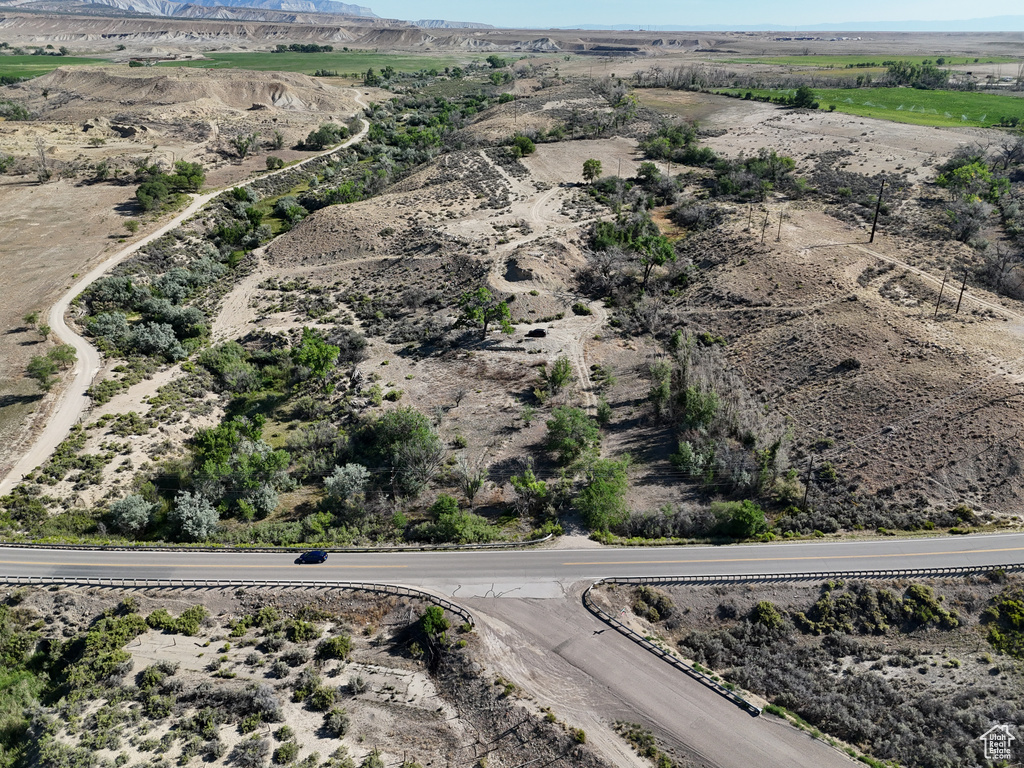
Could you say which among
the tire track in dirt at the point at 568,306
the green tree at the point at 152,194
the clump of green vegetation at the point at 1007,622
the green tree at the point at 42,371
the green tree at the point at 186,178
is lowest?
the clump of green vegetation at the point at 1007,622

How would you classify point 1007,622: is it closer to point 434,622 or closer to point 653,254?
point 434,622

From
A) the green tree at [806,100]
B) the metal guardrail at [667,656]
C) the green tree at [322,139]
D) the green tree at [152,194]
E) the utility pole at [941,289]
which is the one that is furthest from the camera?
the green tree at [806,100]

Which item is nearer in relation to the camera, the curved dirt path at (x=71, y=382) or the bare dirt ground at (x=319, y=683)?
the bare dirt ground at (x=319, y=683)

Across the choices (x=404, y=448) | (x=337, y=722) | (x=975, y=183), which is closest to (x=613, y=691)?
(x=337, y=722)

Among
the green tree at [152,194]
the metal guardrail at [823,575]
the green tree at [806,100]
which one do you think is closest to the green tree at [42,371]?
the green tree at [152,194]

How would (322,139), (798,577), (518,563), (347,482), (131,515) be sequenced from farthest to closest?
(322,139) → (347,482) → (131,515) → (518,563) → (798,577)

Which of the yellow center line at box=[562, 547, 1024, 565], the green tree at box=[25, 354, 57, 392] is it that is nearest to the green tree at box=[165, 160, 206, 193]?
the green tree at box=[25, 354, 57, 392]

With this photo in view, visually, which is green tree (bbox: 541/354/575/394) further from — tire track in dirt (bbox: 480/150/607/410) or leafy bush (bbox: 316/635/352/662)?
leafy bush (bbox: 316/635/352/662)

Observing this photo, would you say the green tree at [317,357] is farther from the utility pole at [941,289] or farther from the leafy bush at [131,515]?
the utility pole at [941,289]
